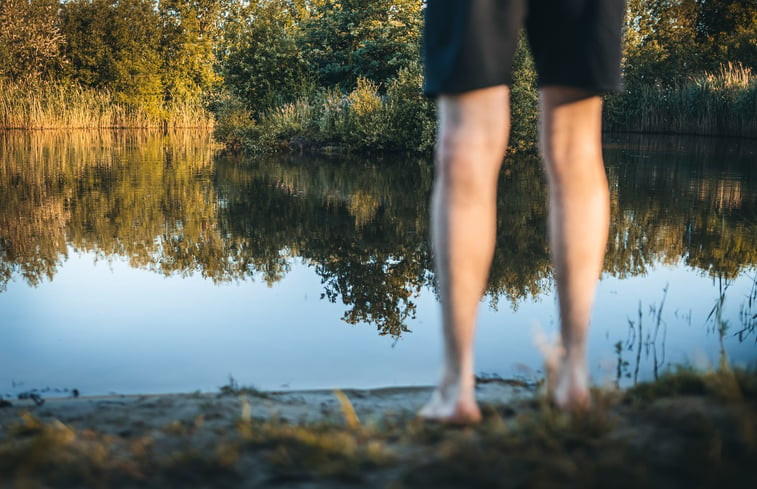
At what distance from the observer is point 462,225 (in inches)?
66.9

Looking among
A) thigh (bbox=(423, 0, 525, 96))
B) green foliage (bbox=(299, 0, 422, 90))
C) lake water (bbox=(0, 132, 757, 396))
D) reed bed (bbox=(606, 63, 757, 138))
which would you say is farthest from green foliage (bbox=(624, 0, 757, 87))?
thigh (bbox=(423, 0, 525, 96))

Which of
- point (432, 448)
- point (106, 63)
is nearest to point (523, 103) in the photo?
point (432, 448)

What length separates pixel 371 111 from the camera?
13523mm

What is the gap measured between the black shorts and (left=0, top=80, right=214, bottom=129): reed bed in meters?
24.8

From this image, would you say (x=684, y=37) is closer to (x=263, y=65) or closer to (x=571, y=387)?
(x=263, y=65)

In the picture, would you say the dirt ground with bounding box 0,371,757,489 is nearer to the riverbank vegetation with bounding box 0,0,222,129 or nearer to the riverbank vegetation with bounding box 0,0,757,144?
the riverbank vegetation with bounding box 0,0,757,144

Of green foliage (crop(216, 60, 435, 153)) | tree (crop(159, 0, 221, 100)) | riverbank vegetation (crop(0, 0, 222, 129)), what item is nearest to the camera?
green foliage (crop(216, 60, 435, 153))

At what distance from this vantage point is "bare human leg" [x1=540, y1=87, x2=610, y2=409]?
1844 mm

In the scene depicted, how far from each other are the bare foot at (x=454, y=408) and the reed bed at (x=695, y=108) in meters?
16.5

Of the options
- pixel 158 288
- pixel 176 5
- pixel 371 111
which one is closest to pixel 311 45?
pixel 371 111

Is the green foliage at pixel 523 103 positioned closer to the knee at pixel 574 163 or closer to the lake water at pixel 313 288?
the lake water at pixel 313 288

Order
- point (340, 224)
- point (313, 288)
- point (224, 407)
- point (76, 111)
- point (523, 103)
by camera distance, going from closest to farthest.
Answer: point (224, 407), point (313, 288), point (340, 224), point (523, 103), point (76, 111)

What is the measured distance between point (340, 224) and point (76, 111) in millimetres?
22324

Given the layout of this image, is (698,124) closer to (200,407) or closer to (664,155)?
(664,155)
